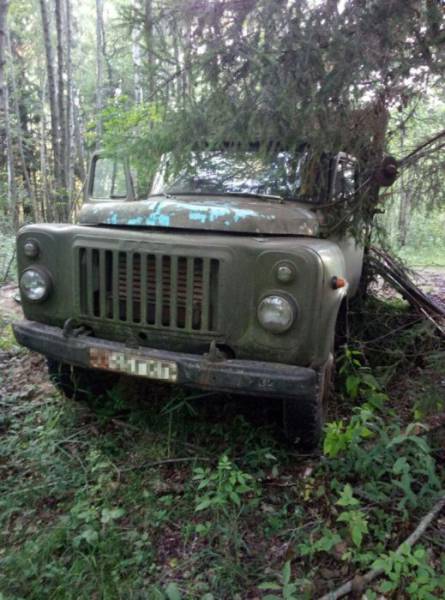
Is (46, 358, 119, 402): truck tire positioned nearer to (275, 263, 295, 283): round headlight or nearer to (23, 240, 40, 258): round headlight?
(23, 240, 40, 258): round headlight

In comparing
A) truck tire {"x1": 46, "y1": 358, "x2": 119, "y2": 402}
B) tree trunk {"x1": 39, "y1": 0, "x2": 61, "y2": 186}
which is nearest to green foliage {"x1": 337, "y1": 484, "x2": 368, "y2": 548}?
truck tire {"x1": 46, "y1": 358, "x2": 119, "y2": 402}

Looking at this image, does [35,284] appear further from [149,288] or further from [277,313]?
[277,313]

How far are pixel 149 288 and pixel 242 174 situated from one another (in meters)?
1.33

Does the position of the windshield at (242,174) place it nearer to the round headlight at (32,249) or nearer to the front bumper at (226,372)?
the round headlight at (32,249)

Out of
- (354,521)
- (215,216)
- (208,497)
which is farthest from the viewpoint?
(215,216)

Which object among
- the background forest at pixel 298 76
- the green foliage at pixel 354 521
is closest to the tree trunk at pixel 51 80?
the background forest at pixel 298 76

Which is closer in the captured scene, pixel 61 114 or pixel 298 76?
pixel 298 76

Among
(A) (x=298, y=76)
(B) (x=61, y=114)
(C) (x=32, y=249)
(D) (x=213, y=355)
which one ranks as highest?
(B) (x=61, y=114)

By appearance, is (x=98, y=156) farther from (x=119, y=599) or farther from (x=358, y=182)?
(x=119, y=599)

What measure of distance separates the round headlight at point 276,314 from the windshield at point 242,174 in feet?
4.00

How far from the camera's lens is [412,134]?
404 cm

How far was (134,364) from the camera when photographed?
2869 millimetres

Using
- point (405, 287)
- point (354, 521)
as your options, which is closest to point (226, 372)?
point (354, 521)

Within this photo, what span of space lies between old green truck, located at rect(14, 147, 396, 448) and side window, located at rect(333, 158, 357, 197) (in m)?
0.56
